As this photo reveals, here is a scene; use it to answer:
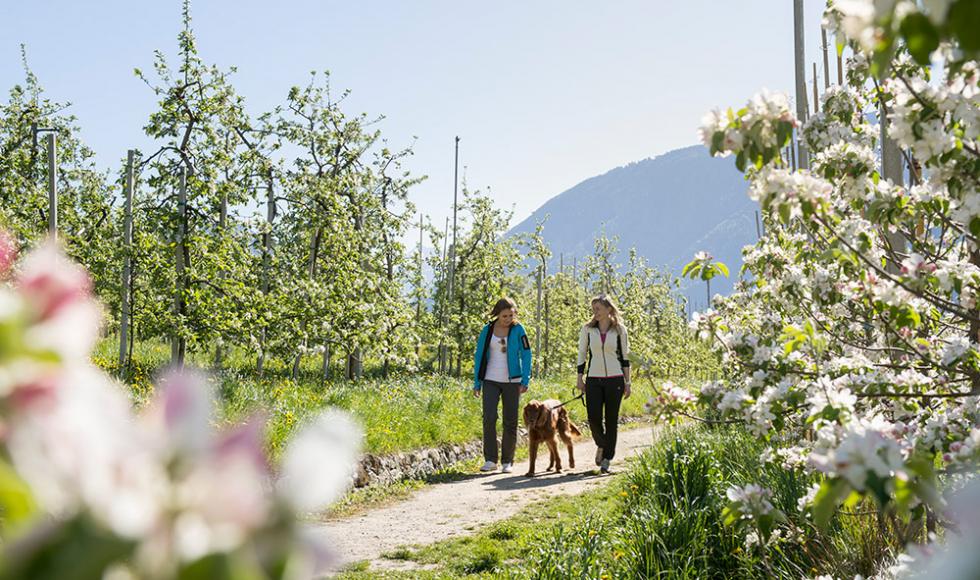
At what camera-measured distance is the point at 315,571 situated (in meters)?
0.36

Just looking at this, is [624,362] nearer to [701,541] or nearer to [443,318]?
[701,541]

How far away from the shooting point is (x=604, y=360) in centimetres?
819

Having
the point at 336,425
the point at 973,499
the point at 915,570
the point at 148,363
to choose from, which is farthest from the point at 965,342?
the point at 148,363

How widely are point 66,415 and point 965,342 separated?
3097 mm

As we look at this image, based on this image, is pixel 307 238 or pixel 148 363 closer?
pixel 148 363

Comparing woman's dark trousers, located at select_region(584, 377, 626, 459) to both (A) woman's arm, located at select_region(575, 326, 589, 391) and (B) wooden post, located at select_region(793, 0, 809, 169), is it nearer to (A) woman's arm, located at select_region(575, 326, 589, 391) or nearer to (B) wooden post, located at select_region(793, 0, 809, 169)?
(A) woman's arm, located at select_region(575, 326, 589, 391)

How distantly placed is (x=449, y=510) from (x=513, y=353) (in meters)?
2.08

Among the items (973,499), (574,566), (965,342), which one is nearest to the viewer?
(973,499)

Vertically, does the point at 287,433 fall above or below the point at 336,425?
below

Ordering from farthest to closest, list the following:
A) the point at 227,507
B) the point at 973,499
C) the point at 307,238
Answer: the point at 307,238
the point at 973,499
the point at 227,507

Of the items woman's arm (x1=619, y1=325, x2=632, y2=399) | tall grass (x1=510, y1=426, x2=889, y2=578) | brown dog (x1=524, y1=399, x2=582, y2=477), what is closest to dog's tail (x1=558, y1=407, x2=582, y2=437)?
brown dog (x1=524, y1=399, x2=582, y2=477)

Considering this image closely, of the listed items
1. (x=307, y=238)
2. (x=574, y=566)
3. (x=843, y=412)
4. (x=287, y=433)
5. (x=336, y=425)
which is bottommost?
(x=574, y=566)

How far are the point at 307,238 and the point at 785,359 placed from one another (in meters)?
12.9

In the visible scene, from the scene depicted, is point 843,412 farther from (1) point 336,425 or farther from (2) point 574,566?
(2) point 574,566
